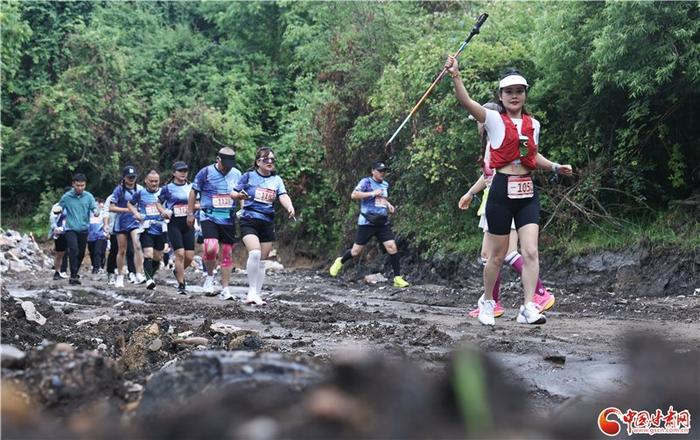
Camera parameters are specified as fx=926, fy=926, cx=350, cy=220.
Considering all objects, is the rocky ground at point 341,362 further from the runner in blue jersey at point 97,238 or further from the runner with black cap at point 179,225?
the runner in blue jersey at point 97,238

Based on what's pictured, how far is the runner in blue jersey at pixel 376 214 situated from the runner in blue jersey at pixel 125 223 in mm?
3949

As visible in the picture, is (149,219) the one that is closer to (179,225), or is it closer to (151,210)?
(151,210)

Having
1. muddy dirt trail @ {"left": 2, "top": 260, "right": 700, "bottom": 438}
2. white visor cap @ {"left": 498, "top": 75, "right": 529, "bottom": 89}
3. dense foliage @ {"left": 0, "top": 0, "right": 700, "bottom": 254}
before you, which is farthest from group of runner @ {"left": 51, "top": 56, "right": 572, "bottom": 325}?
dense foliage @ {"left": 0, "top": 0, "right": 700, "bottom": 254}

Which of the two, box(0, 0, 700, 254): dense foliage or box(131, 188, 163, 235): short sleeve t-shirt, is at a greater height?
box(0, 0, 700, 254): dense foliage

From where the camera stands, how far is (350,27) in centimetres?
2505

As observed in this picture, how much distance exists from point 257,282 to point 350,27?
14039 millimetres

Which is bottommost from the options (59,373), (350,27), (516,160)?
(59,373)

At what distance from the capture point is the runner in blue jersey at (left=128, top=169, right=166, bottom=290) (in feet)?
56.1

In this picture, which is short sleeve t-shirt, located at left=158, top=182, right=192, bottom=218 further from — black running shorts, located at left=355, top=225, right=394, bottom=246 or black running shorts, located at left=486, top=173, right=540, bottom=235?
black running shorts, located at left=486, top=173, right=540, bottom=235

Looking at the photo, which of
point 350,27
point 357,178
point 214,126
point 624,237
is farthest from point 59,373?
point 214,126

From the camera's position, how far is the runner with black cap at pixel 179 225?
15.1 m

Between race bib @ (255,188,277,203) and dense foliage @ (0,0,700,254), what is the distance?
4.81 m

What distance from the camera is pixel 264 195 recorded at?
41.1ft

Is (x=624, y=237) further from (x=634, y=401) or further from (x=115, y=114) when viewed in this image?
(x=115, y=114)
